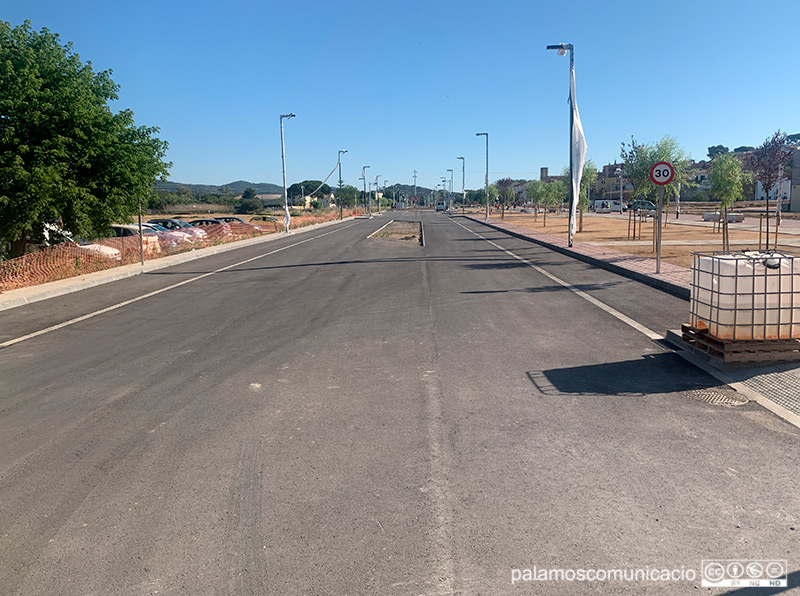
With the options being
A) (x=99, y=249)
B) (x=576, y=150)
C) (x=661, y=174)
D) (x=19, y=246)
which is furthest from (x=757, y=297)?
(x=19, y=246)

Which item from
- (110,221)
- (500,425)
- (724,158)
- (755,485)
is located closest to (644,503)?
(755,485)

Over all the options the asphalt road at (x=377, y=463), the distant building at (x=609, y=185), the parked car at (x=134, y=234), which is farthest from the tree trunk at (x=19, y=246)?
the distant building at (x=609, y=185)

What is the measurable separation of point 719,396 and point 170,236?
26.4 meters

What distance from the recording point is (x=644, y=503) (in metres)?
3.97

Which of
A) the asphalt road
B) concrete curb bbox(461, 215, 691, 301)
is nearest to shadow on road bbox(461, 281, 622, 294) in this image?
concrete curb bbox(461, 215, 691, 301)

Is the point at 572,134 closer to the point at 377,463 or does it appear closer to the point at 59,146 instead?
the point at 59,146

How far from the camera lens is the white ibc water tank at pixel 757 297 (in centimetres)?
700

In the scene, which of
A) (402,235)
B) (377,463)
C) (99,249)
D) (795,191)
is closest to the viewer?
(377,463)

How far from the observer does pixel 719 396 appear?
240 inches

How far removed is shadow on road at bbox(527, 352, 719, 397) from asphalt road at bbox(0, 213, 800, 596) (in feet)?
0.12

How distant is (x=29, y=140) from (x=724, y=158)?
33.8m

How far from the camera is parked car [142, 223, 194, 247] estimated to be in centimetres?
2751

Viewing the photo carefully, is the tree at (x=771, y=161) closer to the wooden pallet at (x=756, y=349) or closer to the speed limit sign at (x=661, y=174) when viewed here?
the speed limit sign at (x=661, y=174)

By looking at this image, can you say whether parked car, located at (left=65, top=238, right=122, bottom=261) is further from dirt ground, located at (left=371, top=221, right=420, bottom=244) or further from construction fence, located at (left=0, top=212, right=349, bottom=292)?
dirt ground, located at (left=371, top=221, right=420, bottom=244)
